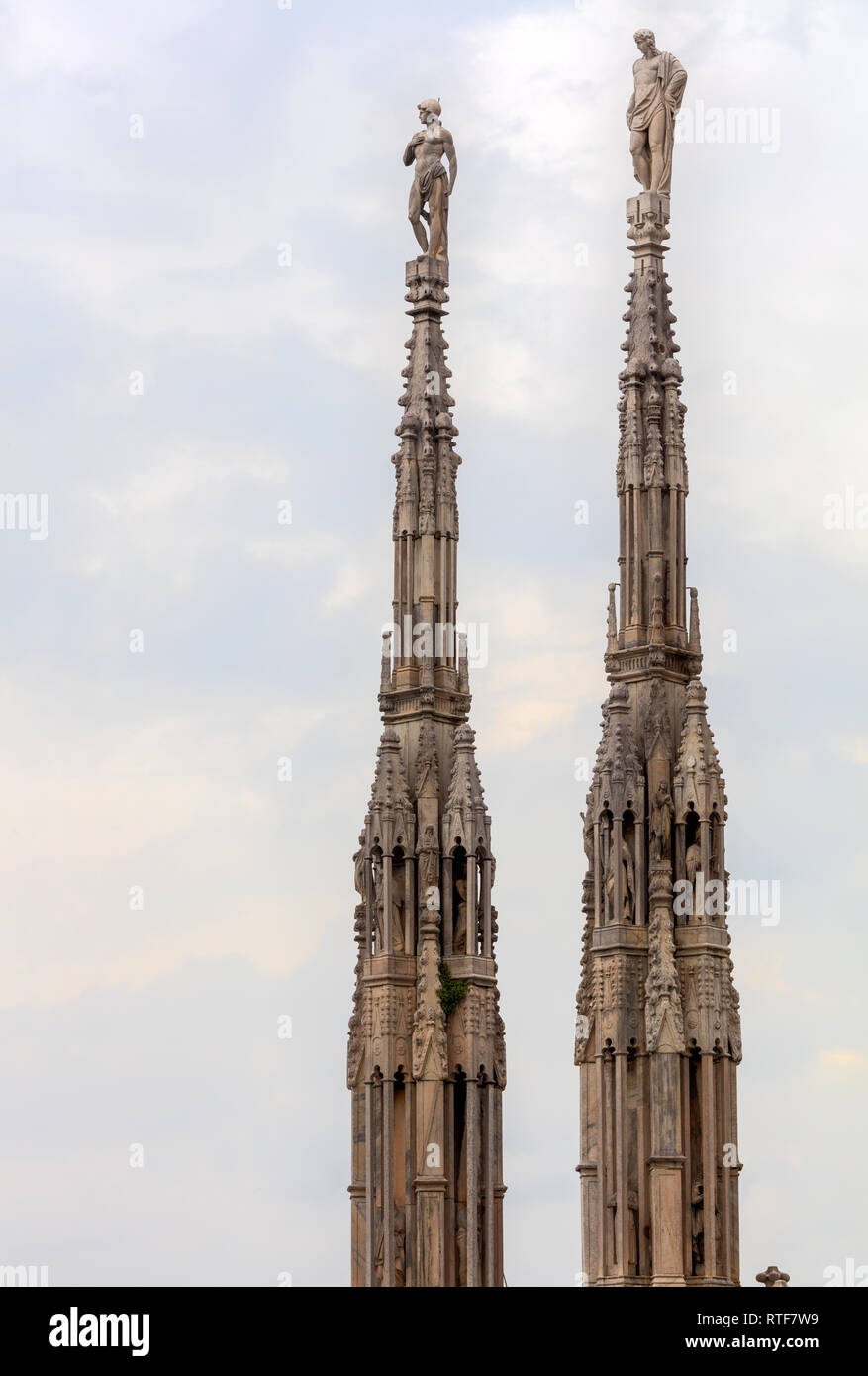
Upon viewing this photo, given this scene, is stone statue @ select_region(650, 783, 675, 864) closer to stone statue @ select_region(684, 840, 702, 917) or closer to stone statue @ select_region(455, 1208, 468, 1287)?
stone statue @ select_region(684, 840, 702, 917)

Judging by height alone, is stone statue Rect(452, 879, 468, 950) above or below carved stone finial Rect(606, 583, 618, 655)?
below

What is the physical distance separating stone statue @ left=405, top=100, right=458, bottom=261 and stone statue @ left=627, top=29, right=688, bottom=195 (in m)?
3.00

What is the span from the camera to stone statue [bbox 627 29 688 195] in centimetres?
6394

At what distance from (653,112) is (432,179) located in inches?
144

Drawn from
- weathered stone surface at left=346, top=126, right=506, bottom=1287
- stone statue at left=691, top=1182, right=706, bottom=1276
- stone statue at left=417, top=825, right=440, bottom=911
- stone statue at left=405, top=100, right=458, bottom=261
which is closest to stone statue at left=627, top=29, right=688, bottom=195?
stone statue at left=405, top=100, right=458, bottom=261

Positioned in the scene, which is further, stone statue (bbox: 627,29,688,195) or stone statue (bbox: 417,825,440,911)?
stone statue (bbox: 627,29,688,195)

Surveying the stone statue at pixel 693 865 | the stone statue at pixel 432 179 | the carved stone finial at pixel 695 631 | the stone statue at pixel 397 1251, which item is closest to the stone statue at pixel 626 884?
the stone statue at pixel 693 865

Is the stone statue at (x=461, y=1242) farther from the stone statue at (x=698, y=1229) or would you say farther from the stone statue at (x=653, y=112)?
the stone statue at (x=653, y=112)

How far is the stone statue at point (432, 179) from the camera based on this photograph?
65.2 meters

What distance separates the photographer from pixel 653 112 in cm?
6394

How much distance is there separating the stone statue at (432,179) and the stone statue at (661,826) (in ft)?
30.6

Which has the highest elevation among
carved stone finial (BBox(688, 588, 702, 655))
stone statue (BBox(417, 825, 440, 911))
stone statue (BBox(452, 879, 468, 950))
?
carved stone finial (BBox(688, 588, 702, 655))

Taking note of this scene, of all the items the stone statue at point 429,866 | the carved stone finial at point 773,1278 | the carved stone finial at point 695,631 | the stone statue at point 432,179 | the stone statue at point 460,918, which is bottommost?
the carved stone finial at point 773,1278
